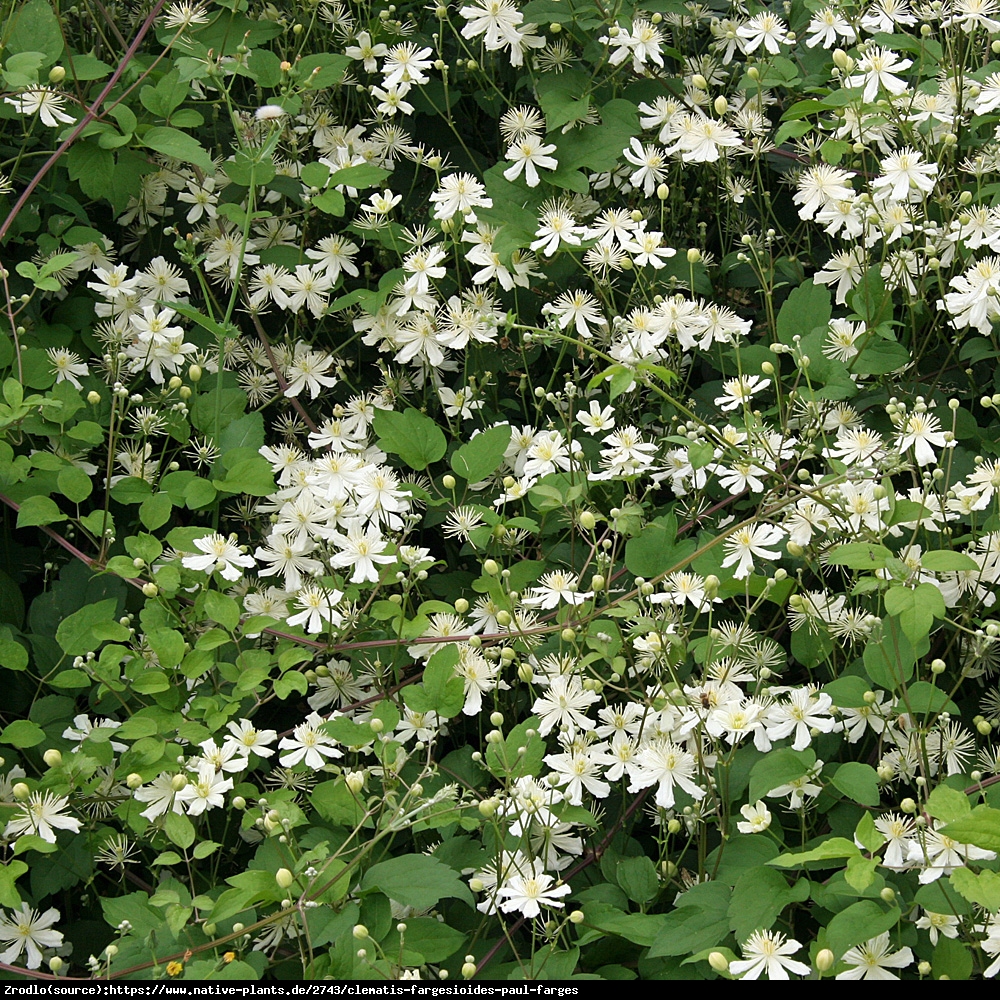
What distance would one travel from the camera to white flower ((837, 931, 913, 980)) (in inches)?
53.4

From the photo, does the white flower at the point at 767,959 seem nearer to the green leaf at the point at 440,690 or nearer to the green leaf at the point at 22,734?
the green leaf at the point at 440,690

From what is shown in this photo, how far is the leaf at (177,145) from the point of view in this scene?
1.94 meters

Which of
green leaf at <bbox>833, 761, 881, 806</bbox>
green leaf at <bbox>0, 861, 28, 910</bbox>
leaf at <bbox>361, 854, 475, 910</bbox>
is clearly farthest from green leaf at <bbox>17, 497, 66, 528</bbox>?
green leaf at <bbox>833, 761, 881, 806</bbox>

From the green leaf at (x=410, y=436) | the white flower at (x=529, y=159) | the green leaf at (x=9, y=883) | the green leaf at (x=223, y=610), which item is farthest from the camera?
the white flower at (x=529, y=159)

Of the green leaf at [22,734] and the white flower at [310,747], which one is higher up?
the green leaf at [22,734]

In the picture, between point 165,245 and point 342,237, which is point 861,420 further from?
point 165,245

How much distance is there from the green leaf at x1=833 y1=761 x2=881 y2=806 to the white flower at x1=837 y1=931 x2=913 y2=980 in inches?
6.4

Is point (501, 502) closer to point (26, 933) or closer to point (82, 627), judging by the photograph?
point (82, 627)

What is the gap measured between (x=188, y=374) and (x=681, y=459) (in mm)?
897

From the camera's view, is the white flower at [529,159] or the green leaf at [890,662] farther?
the white flower at [529,159]

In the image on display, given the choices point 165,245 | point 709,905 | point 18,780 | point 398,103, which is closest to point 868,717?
point 709,905

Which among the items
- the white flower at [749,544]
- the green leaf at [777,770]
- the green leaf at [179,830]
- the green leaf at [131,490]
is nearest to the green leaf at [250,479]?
the green leaf at [131,490]

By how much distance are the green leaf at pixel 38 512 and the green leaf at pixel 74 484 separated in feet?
0.11

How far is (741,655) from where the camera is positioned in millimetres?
1675
